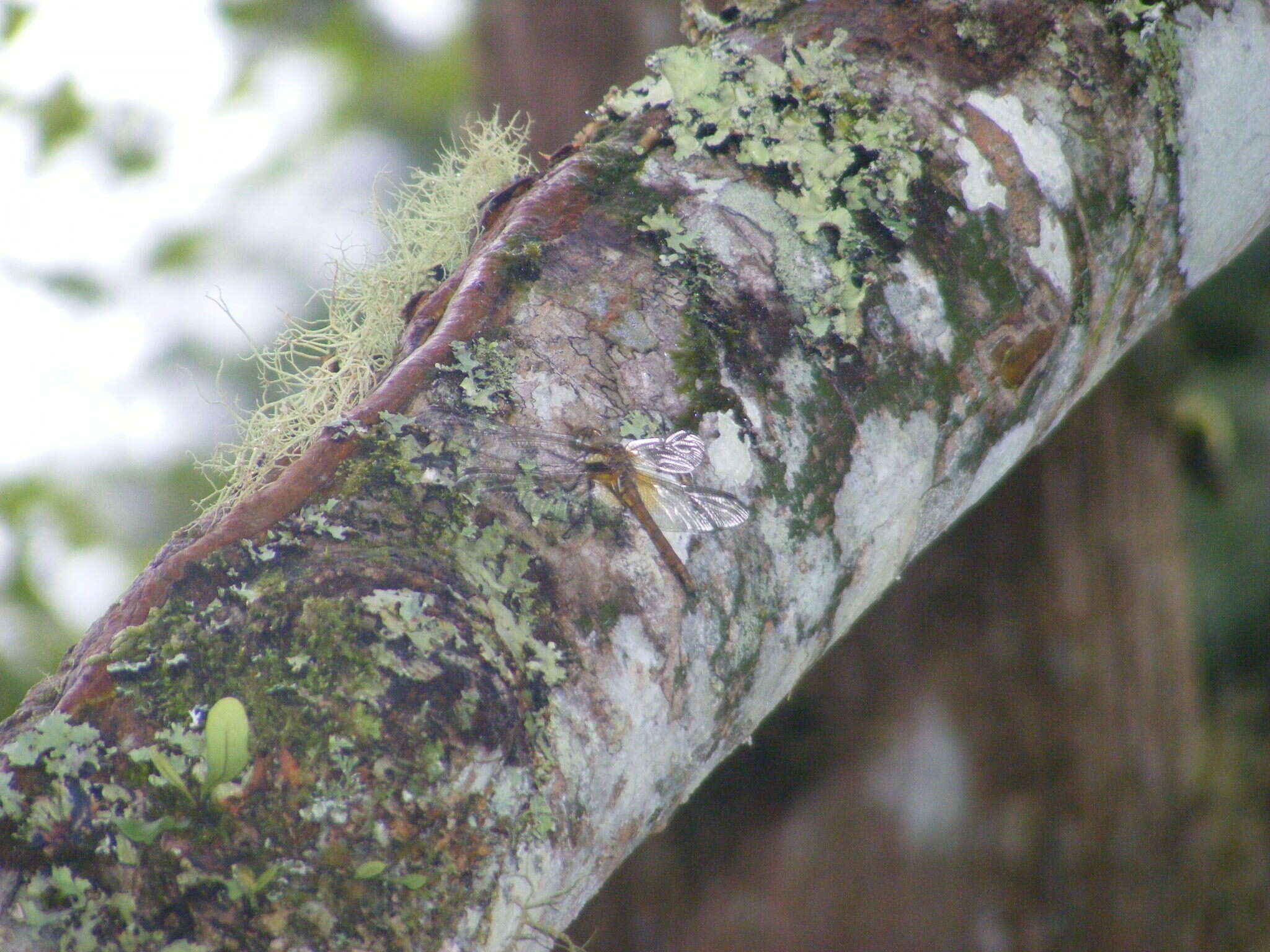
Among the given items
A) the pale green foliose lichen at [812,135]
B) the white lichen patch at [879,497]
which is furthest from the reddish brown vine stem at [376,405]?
the white lichen patch at [879,497]

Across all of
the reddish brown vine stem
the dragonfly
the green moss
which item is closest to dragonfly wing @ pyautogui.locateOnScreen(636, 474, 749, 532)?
the dragonfly

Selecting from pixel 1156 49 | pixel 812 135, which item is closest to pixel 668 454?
pixel 812 135

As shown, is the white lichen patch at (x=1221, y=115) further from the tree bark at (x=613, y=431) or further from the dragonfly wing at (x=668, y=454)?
the dragonfly wing at (x=668, y=454)

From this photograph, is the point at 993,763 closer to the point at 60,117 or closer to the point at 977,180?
the point at 977,180

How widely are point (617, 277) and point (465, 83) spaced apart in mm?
4224

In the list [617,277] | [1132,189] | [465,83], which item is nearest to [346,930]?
[617,277]

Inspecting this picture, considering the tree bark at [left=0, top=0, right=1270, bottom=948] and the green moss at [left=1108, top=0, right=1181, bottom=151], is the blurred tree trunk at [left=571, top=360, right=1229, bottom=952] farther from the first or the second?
the green moss at [left=1108, top=0, right=1181, bottom=151]

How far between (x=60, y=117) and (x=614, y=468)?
2439mm

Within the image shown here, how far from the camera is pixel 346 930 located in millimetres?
647

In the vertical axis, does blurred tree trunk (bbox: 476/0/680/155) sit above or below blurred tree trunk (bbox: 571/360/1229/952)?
above

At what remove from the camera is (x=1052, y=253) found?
948 mm

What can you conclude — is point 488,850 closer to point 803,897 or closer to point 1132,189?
point 1132,189

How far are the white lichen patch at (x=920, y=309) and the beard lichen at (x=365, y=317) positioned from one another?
17.4 inches

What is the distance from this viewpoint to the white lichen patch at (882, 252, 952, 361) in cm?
89
